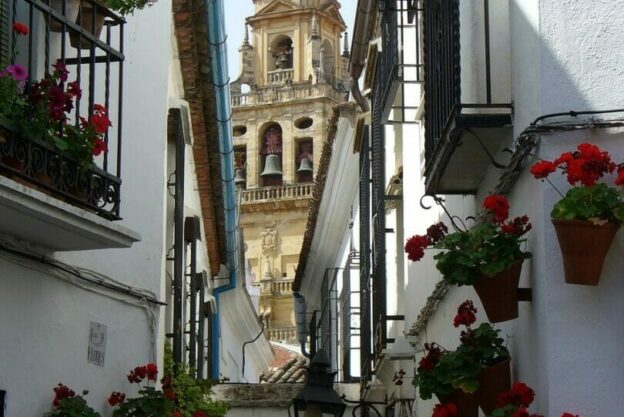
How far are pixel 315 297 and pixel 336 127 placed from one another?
9.09m

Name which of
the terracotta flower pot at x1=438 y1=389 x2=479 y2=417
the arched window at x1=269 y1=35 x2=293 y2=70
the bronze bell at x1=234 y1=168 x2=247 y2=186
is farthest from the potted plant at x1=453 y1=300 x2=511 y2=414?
the arched window at x1=269 y1=35 x2=293 y2=70

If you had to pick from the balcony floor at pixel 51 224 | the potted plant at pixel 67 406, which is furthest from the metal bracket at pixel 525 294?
the potted plant at pixel 67 406

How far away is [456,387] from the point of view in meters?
7.77

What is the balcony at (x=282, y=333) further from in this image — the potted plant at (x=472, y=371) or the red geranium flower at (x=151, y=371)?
the potted plant at (x=472, y=371)

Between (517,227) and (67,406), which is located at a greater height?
(517,227)

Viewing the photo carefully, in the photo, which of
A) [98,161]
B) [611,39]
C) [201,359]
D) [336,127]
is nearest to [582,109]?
[611,39]

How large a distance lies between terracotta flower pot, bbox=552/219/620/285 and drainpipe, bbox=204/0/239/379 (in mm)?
7126

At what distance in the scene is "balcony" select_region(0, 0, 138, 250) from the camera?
308 inches

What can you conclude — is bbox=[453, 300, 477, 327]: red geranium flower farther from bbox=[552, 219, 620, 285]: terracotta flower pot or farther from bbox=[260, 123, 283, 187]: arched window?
bbox=[260, 123, 283, 187]: arched window

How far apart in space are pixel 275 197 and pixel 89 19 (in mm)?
66668

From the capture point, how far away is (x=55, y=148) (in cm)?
818

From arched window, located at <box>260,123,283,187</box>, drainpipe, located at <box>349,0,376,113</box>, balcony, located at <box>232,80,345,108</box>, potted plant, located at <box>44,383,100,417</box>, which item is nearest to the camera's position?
potted plant, located at <box>44,383,100,417</box>

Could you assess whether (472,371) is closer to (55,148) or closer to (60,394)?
(55,148)

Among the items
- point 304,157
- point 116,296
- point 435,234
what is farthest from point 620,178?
point 304,157
